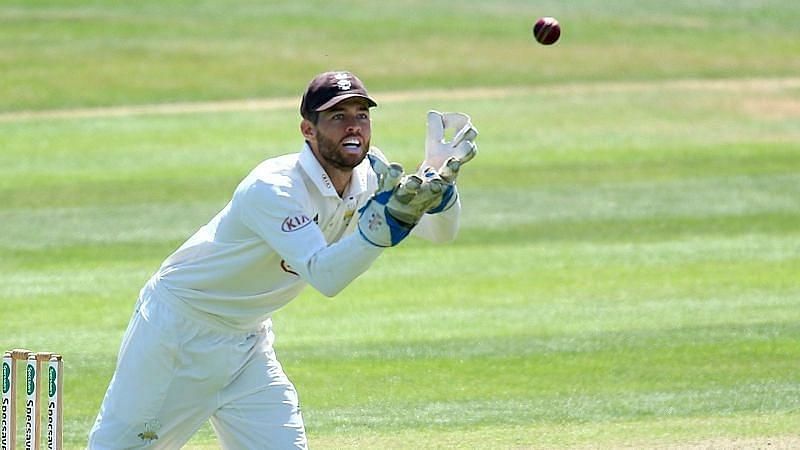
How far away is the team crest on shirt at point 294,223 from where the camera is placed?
16.8 ft

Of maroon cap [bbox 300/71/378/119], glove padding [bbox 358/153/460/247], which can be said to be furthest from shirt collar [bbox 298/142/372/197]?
glove padding [bbox 358/153/460/247]

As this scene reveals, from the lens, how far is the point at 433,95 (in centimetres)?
2045

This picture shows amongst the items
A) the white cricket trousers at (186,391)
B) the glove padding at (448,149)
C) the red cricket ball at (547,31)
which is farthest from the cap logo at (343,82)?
the red cricket ball at (547,31)

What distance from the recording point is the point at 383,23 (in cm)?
2473

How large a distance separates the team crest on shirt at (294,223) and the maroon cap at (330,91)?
15.5 inches

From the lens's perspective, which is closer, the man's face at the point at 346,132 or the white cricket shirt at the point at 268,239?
the white cricket shirt at the point at 268,239

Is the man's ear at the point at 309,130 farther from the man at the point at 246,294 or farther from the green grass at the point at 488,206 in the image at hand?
the green grass at the point at 488,206

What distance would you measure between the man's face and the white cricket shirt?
0.28ft

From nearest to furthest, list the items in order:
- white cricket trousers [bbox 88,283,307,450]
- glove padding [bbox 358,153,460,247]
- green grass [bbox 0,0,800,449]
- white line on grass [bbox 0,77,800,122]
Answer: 1. glove padding [bbox 358,153,460,247]
2. white cricket trousers [bbox 88,283,307,450]
3. green grass [bbox 0,0,800,449]
4. white line on grass [bbox 0,77,800,122]

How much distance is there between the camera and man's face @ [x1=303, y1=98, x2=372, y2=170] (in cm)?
530

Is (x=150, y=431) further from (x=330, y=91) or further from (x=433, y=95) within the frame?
(x=433, y=95)

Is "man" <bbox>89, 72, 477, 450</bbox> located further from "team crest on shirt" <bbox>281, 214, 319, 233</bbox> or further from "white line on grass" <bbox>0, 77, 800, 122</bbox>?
"white line on grass" <bbox>0, 77, 800, 122</bbox>

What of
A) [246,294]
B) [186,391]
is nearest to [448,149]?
[246,294]

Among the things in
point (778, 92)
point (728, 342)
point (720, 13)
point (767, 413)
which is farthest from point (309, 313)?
point (720, 13)
